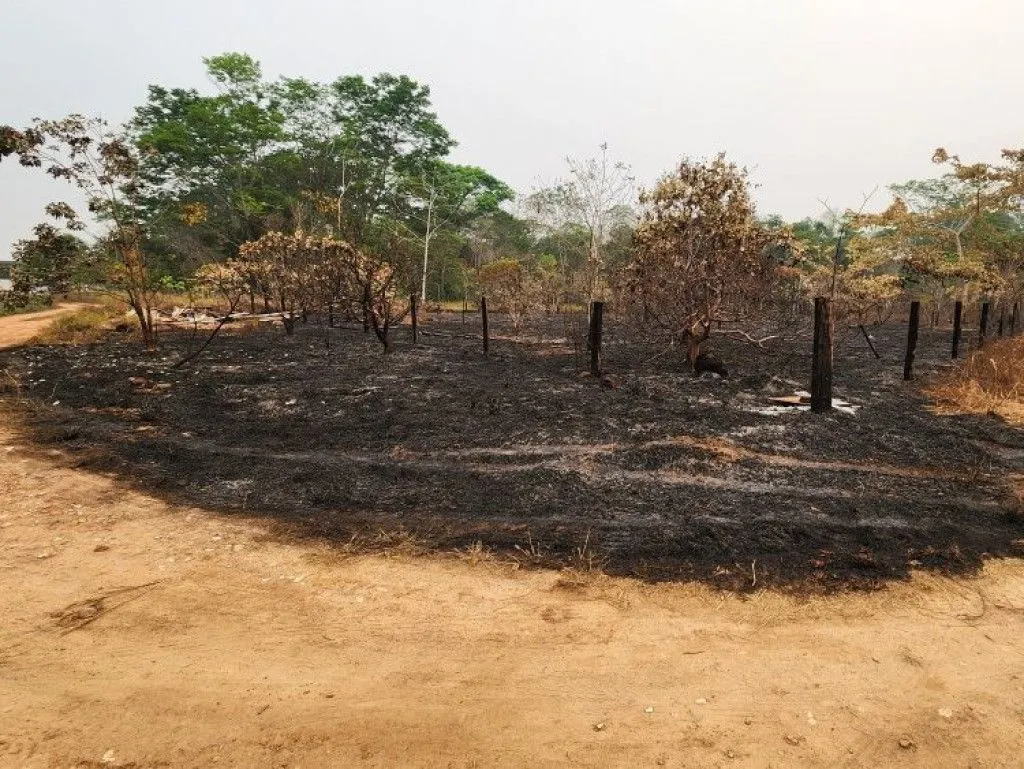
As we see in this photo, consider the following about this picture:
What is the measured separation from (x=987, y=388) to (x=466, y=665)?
13.6 m

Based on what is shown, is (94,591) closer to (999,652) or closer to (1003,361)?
(999,652)

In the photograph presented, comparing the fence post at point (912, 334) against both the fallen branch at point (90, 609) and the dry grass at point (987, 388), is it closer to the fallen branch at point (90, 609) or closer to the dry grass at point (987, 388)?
the dry grass at point (987, 388)

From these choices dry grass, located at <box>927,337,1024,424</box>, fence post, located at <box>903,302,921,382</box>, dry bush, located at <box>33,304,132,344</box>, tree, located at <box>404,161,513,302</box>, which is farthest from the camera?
tree, located at <box>404,161,513,302</box>

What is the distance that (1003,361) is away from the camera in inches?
525

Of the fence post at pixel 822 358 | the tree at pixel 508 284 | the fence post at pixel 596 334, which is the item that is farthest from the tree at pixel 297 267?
the fence post at pixel 822 358

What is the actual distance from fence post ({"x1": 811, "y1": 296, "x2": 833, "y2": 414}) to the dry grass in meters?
2.66

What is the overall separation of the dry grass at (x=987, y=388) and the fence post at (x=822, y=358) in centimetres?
266

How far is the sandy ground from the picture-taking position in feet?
10.2

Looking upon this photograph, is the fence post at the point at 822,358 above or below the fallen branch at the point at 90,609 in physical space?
above

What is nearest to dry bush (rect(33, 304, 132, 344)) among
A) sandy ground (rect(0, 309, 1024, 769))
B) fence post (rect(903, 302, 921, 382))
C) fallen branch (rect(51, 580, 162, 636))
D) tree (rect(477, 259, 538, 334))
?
tree (rect(477, 259, 538, 334))

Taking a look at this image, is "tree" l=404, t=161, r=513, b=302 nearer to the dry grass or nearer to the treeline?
the treeline

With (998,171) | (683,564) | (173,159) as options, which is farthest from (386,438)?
(173,159)

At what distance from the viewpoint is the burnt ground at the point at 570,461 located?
5.60 m

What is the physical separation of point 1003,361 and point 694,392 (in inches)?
319
